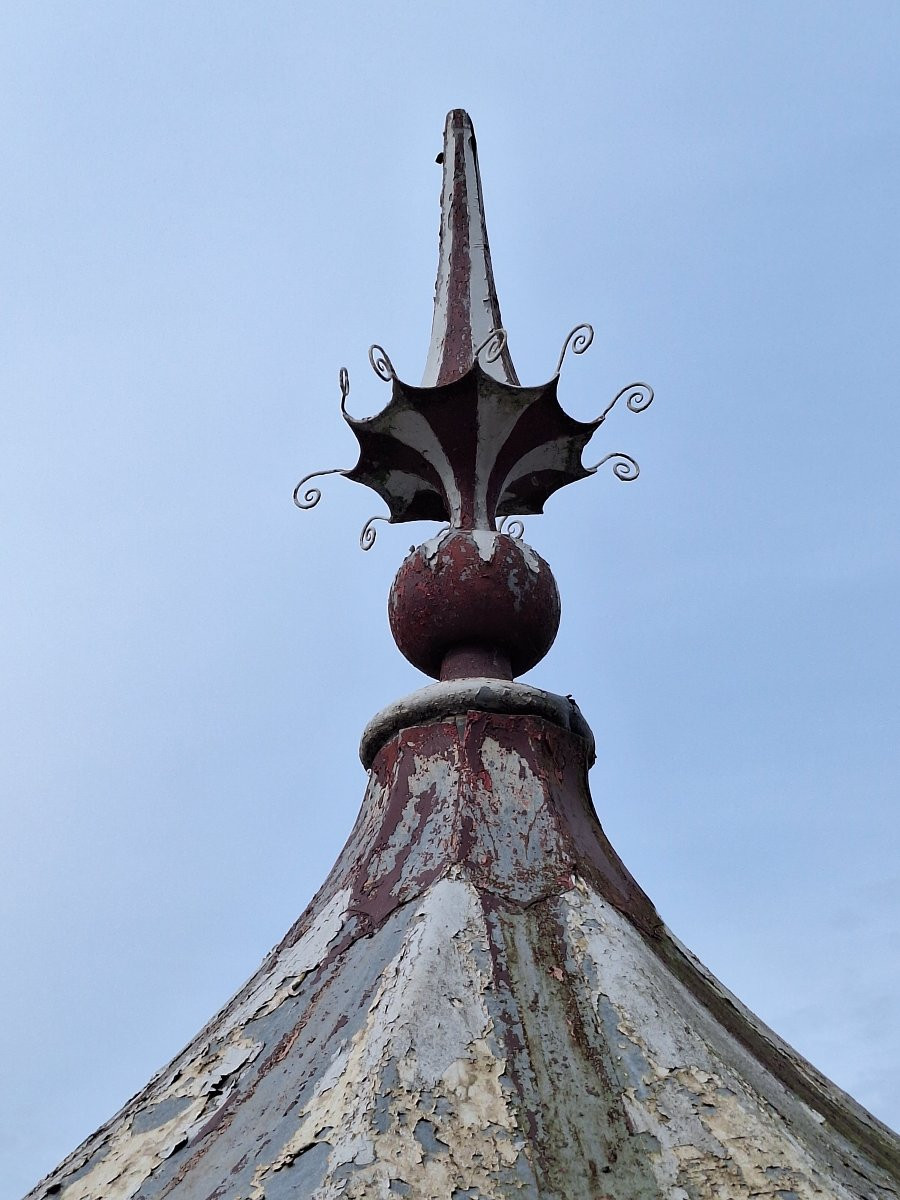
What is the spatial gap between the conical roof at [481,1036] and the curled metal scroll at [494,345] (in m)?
0.48

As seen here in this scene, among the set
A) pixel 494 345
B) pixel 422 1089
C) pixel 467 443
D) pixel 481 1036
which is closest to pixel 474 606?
pixel 467 443

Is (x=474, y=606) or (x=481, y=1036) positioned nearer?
(x=481, y=1036)

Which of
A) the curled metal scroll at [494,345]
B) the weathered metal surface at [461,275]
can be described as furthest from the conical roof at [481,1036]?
the weathered metal surface at [461,275]

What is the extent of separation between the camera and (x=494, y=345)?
9.62ft

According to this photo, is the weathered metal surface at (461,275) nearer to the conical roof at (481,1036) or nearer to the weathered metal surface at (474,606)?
the weathered metal surface at (474,606)

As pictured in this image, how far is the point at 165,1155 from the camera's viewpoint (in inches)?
74.2

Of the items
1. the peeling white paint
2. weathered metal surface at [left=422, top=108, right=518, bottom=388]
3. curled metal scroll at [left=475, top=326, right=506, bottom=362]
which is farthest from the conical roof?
weathered metal surface at [left=422, top=108, right=518, bottom=388]

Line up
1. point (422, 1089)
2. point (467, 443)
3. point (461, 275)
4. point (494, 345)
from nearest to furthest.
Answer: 1. point (422, 1089)
2. point (467, 443)
3. point (494, 345)
4. point (461, 275)

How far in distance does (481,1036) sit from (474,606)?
98cm

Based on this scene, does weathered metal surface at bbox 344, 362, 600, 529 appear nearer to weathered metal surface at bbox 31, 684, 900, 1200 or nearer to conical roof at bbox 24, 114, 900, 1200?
conical roof at bbox 24, 114, 900, 1200

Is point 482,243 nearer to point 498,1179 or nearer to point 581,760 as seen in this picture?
point 581,760

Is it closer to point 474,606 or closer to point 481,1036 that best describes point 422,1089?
point 481,1036

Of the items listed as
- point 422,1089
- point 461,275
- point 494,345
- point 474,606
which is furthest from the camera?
point 461,275

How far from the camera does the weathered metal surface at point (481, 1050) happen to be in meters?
1.61
